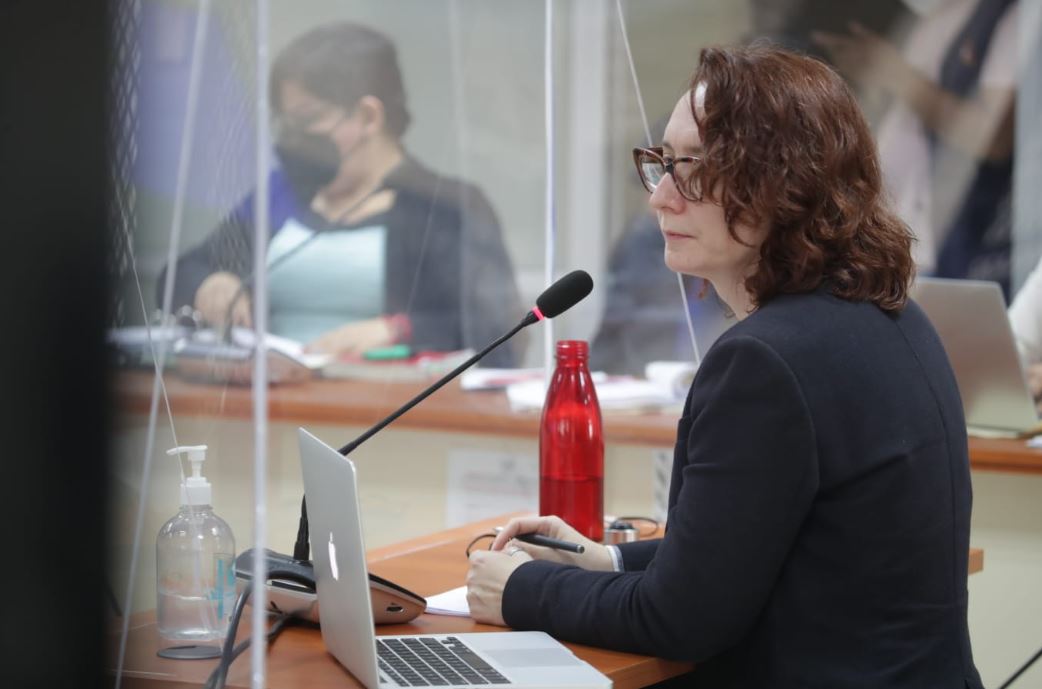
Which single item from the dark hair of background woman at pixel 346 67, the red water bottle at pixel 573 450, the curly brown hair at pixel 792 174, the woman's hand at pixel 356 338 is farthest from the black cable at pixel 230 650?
the dark hair of background woman at pixel 346 67

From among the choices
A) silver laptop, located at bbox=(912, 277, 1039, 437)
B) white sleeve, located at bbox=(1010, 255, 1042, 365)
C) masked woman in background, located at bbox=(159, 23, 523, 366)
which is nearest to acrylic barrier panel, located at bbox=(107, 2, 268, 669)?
silver laptop, located at bbox=(912, 277, 1039, 437)

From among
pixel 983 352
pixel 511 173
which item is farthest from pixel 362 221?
pixel 983 352

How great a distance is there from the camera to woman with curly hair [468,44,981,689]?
3.65 feet

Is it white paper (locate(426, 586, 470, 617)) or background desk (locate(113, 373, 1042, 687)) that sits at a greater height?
white paper (locate(426, 586, 470, 617))

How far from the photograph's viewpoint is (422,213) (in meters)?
3.26

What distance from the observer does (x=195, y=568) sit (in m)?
1.05

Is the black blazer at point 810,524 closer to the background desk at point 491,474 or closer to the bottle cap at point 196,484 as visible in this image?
the bottle cap at point 196,484

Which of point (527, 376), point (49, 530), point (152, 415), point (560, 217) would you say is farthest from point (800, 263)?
point (560, 217)

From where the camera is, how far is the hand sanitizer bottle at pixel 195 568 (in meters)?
0.98

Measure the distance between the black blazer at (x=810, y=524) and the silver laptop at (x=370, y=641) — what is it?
0.24 ft

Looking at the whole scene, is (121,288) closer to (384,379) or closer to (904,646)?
(904,646)

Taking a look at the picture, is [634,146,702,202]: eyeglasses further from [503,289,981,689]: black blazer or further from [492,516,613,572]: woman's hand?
[492,516,613,572]: woman's hand

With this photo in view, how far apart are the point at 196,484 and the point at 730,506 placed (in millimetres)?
434

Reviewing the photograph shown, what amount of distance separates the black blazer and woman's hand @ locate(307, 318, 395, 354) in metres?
1.87
